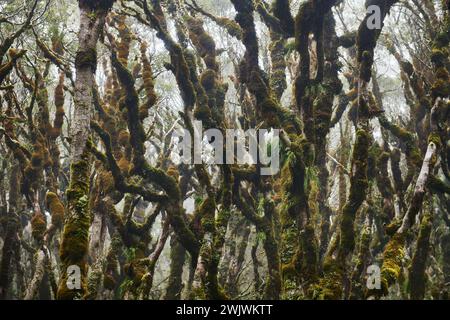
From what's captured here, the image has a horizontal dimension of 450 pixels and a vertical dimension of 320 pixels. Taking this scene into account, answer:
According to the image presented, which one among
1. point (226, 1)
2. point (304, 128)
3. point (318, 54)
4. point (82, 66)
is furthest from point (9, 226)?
point (226, 1)

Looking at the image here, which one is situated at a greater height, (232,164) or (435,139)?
(435,139)

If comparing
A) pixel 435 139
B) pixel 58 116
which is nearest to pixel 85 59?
pixel 58 116

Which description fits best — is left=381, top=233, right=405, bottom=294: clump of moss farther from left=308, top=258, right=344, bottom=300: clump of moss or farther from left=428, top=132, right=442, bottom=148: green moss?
left=428, top=132, right=442, bottom=148: green moss

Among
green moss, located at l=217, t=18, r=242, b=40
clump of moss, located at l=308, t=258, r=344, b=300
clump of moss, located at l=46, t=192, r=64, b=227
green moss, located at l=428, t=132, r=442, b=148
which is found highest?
green moss, located at l=217, t=18, r=242, b=40

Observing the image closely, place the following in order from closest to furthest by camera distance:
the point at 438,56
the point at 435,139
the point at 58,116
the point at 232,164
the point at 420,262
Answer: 1. the point at 435,139
2. the point at 420,262
3. the point at 438,56
4. the point at 232,164
5. the point at 58,116

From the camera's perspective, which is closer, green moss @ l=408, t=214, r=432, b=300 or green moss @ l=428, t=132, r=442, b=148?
green moss @ l=428, t=132, r=442, b=148

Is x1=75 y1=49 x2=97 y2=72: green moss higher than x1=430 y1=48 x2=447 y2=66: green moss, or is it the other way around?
x1=430 y1=48 x2=447 y2=66: green moss

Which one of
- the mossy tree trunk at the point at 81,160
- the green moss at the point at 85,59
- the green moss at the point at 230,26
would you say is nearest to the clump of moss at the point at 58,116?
the green moss at the point at 230,26

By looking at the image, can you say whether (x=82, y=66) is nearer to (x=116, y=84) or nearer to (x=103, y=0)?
(x=103, y=0)

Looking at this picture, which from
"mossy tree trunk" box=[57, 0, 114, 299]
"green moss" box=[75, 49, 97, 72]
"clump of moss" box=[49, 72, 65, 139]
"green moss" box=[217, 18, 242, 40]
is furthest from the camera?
"green moss" box=[217, 18, 242, 40]

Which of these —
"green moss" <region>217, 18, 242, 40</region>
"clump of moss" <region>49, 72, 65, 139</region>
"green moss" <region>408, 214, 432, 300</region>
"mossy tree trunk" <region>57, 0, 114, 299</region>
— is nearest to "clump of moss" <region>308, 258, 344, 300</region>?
"green moss" <region>408, 214, 432, 300</region>

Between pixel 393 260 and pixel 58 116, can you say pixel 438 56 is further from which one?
pixel 58 116

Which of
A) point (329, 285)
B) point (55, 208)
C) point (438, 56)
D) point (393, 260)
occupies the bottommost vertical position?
A: point (329, 285)

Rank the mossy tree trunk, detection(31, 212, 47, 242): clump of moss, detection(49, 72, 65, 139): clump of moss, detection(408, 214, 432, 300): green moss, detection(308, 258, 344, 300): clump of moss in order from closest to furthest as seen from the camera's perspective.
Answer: the mossy tree trunk
detection(308, 258, 344, 300): clump of moss
detection(408, 214, 432, 300): green moss
detection(31, 212, 47, 242): clump of moss
detection(49, 72, 65, 139): clump of moss
